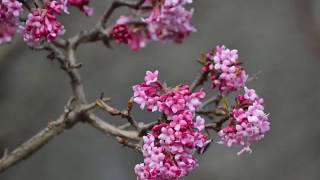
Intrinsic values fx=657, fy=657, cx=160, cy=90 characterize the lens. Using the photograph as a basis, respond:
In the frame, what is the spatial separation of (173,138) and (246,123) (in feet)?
0.49

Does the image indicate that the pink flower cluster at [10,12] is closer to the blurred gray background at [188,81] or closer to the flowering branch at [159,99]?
the flowering branch at [159,99]

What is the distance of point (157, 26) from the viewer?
1.45 metres

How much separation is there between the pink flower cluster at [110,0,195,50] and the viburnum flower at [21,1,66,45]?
20cm

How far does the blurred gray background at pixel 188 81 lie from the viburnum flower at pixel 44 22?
1.85 m

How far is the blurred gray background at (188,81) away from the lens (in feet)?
10.6

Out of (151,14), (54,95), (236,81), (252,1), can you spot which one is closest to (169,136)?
(236,81)

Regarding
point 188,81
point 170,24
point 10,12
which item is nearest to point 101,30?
point 170,24

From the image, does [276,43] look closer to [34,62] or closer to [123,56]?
[123,56]

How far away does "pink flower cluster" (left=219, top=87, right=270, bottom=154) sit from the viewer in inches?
48.3

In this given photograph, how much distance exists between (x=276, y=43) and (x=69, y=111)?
211 cm

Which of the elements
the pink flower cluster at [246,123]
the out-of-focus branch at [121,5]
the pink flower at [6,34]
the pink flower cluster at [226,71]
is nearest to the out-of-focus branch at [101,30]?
the out-of-focus branch at [121,5]

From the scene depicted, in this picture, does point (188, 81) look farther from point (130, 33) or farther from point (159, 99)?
point (159, 99)

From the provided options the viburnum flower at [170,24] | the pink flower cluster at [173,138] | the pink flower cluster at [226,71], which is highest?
the viburnum flower at [170,24]

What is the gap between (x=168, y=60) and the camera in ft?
11.1
